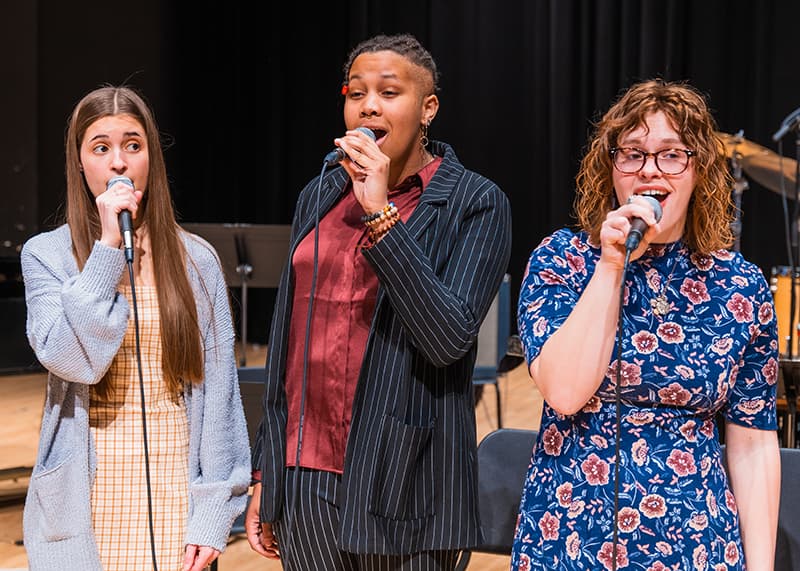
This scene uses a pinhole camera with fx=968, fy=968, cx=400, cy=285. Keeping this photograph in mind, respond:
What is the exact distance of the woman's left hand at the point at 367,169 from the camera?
153 centimetres

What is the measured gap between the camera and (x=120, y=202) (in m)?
1.67

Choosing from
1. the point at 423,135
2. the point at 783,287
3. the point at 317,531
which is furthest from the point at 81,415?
the point at 783,287

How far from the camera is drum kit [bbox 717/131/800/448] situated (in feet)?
9.63

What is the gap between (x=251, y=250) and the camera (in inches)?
218

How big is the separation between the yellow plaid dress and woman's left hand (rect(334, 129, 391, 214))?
1.70 feet

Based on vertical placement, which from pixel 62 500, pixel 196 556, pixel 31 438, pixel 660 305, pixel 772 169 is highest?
pixel 772 169

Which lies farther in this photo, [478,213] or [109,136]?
[109,136]

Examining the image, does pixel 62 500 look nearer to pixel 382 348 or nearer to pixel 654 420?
pixel 382 348

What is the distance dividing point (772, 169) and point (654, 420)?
14.0ft

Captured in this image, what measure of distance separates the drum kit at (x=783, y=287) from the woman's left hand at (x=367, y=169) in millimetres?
1708

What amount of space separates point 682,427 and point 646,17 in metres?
7.04

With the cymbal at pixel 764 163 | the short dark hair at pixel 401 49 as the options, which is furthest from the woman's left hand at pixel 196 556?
the cymbal at pixel 764 163

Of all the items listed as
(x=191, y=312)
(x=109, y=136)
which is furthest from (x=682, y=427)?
(x=109, y=136)

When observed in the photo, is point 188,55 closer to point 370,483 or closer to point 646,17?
point 646,17
